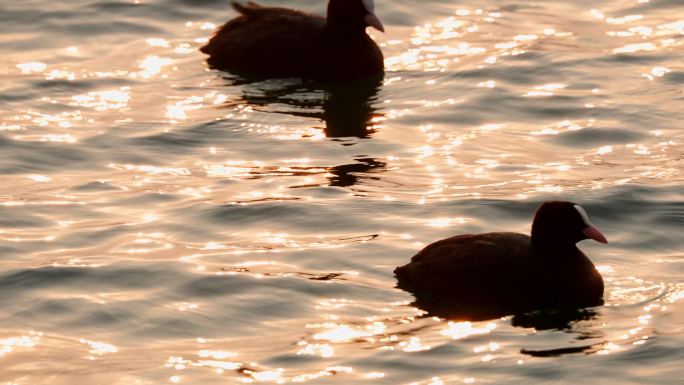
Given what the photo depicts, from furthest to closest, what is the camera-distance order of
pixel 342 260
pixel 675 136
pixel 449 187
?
pixel 675 136, pixel 449 187, pixel 342 260

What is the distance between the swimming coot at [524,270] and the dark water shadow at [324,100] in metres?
4.34

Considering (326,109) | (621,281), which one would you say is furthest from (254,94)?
(621,281)

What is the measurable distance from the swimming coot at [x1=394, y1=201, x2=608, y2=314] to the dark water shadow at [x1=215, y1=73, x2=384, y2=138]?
14.2 feet

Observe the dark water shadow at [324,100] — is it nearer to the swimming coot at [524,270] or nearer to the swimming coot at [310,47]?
the swimming coot at [310,47]

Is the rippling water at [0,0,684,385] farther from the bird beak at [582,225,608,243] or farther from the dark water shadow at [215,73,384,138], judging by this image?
the bird beak at [582,225,608,243]

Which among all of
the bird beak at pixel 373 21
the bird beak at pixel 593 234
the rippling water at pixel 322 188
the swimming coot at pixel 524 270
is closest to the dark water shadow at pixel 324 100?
the rippling water at pixel 322 188

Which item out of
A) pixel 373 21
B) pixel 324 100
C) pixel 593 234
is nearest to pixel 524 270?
pixel 593 234

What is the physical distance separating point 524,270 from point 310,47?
6.66 meters

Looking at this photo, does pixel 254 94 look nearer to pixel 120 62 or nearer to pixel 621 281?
pixel 120 62

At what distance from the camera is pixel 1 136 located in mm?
14602

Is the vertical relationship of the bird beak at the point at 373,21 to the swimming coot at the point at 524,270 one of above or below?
above

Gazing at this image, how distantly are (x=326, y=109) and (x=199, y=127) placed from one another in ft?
5.27

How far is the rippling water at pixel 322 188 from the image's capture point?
9.66 metres

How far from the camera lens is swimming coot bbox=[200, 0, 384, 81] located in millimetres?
16406
